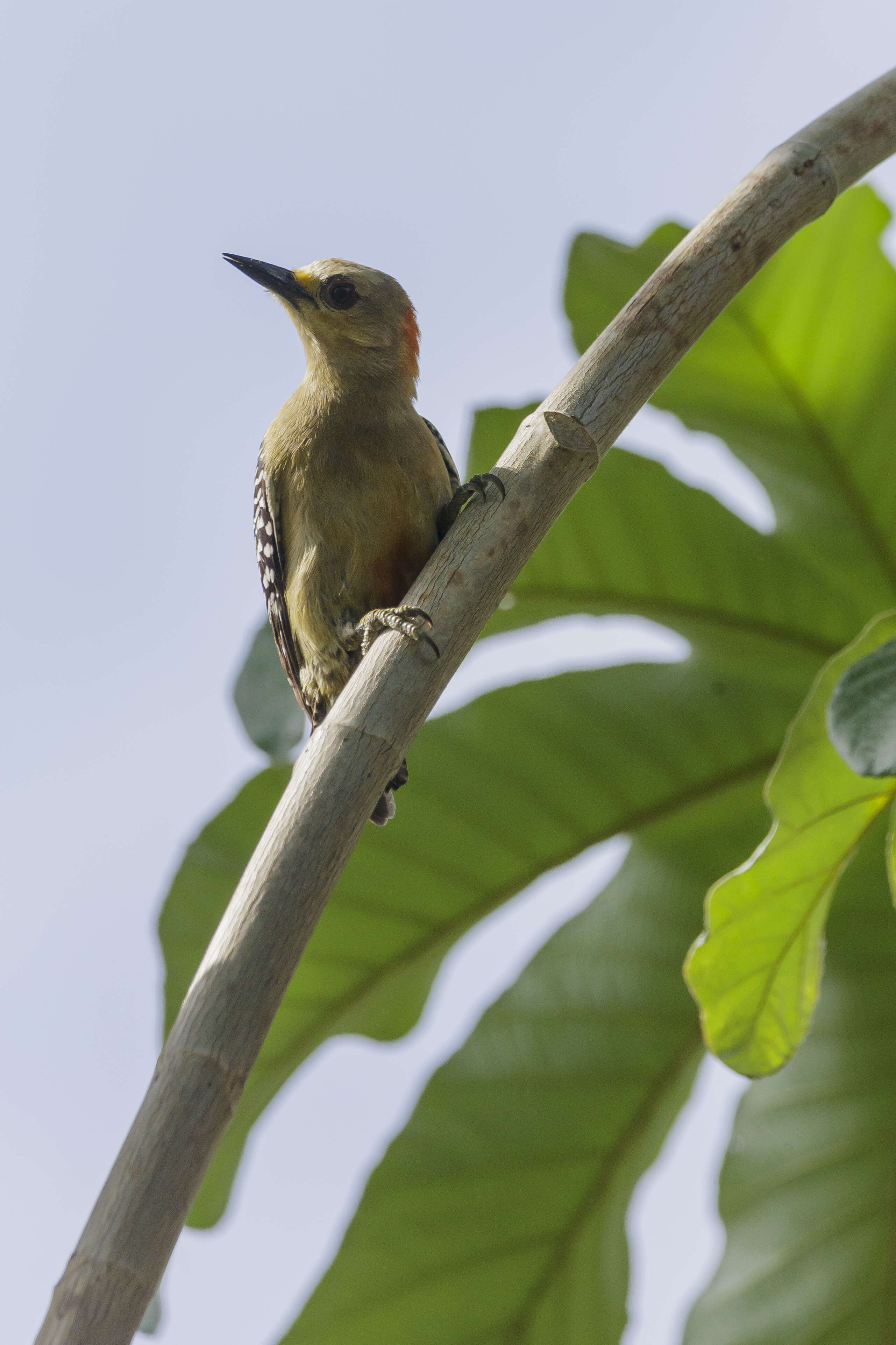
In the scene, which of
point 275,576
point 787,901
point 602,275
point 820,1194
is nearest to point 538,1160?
point 820,1194

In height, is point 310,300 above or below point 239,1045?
above

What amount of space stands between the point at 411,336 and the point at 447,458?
0.23 m

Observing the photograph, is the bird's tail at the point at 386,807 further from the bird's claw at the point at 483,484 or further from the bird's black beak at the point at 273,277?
the bird's black beak at the point at 273,277

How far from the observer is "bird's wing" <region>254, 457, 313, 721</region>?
1862 millimetres

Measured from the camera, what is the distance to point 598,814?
83.9 inches

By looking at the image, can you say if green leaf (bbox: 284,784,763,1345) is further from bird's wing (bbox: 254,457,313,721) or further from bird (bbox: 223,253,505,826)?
bird's wing (bbox: 254,457,313,721)

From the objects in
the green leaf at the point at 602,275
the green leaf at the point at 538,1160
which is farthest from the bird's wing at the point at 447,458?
the green leaf at the point at 538,1160

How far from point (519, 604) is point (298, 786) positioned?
121cm

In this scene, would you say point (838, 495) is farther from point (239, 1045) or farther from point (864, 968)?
point (239, 1045)

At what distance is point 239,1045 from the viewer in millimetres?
799

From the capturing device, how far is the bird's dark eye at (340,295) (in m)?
1.90

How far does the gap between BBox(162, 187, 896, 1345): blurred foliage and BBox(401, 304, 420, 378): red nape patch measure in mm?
167

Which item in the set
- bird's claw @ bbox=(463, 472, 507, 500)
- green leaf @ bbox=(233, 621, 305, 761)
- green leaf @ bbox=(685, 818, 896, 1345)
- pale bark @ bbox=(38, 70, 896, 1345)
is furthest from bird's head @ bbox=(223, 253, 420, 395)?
green leaf @ bbox=(685, 818, 896, 1345)

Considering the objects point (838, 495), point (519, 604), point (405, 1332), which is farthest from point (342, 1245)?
point (838, 495)
